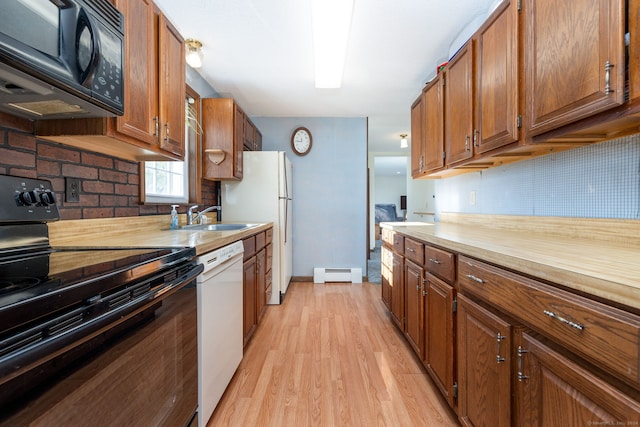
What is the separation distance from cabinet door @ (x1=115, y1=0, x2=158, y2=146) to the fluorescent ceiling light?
3.16 feet

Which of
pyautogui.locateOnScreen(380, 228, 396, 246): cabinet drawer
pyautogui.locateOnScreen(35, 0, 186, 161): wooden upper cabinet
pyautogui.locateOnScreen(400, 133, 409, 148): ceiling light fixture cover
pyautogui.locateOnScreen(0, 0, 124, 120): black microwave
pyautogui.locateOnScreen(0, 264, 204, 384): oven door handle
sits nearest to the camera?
pyautogui.locateOnScreen(0, 264, 204, 384): oven door handle

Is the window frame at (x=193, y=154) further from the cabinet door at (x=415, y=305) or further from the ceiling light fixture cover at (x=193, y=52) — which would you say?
the cabinet door at (x=415, y=305)

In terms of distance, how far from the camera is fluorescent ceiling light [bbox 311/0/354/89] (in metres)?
1.77

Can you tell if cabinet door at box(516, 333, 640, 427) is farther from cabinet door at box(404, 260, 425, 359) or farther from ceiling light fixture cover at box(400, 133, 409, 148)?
ceiling light fixture cover at box(400, 133, 409, 148)

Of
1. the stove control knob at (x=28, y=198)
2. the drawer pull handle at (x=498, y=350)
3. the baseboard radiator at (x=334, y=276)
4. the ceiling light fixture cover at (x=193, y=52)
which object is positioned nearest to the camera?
the drawer pull handle at (x=498, y=350)

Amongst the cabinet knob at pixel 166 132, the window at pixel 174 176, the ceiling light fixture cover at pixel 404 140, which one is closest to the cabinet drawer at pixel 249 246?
the window at pixel 174 176

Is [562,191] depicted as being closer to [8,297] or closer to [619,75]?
[619,75]

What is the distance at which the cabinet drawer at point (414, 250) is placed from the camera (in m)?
1.78

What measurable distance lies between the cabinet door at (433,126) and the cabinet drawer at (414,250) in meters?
0.68

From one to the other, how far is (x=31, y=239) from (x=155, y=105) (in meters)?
0.81

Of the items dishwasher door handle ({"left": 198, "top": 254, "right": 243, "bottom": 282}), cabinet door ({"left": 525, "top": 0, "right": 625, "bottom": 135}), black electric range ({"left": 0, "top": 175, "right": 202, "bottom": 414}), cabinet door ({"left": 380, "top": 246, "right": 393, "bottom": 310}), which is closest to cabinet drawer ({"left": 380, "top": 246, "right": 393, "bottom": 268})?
cabinet door ({"left": 380, "top": 246, "right": 393, "bottom": 310})

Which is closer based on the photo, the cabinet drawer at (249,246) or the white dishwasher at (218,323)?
the white dishwasher at (218,323)

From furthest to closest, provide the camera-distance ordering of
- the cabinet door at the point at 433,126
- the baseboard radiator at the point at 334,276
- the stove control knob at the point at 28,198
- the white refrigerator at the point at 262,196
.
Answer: the baseboard radiator at the point at 334,276, the white refrigerator at the point at 262,196, the cabinet door at the point at 433,126, the stove control knob at the point at 28,198

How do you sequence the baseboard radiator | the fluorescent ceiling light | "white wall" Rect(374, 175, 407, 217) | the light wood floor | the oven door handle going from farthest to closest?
"white wall" Rect(374, 175, 407, 217) < the baseboard radiator < the fluorescent ceiling light < the light wood floor < the oven door handle
